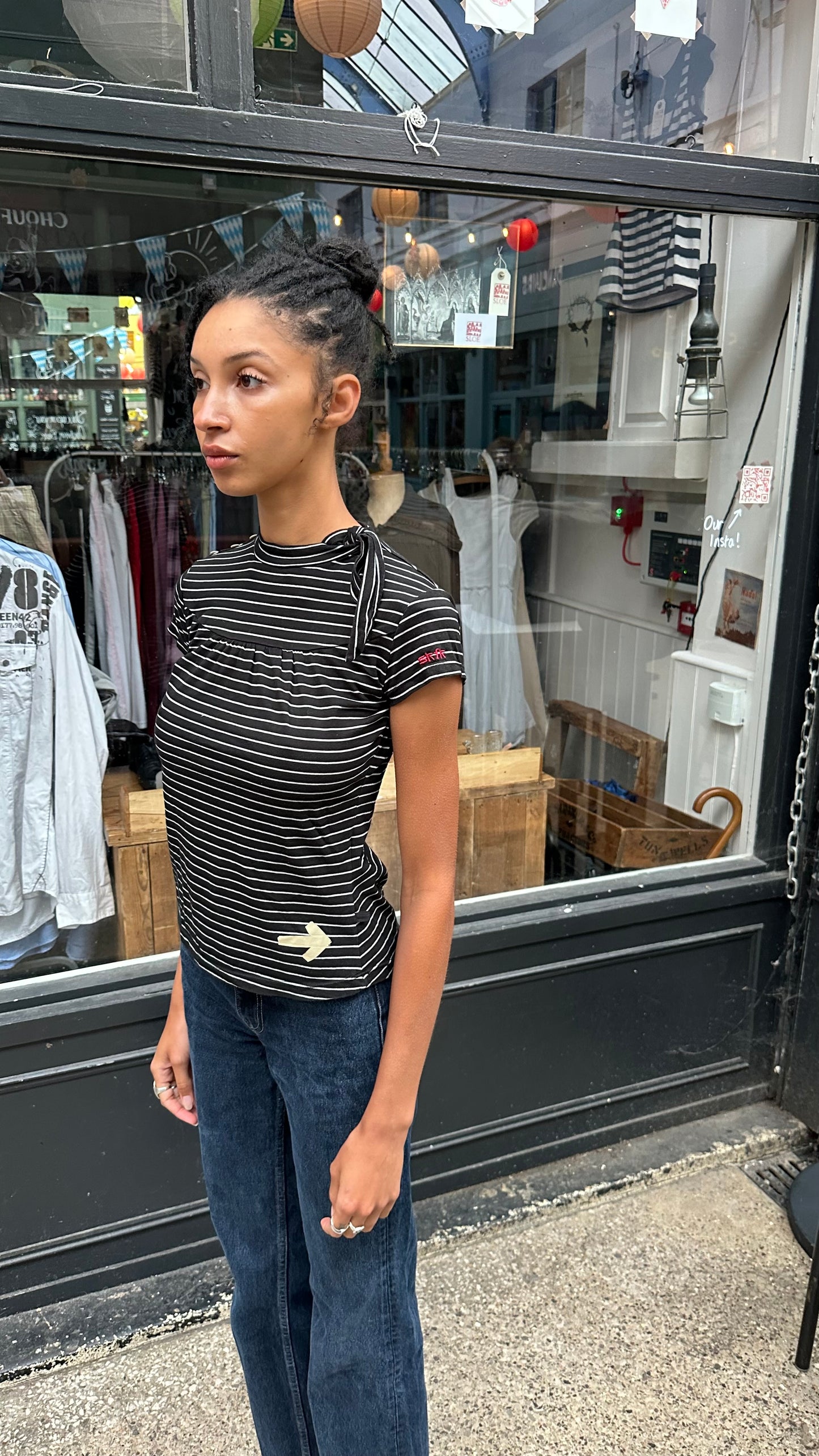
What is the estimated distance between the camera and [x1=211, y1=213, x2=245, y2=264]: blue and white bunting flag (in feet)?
8.41

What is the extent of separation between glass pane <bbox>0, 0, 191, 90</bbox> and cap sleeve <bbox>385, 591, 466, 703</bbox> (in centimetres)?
125

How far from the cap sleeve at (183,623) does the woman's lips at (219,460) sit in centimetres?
19

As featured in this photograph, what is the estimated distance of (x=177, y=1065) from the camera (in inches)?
54.0

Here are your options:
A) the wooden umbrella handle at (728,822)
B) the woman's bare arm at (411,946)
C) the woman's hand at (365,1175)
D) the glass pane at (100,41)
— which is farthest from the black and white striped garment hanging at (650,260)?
the woman's hand at (365,1175)

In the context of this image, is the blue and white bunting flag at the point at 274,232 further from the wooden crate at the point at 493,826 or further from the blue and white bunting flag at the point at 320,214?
the wooden crate at the point at 493,826

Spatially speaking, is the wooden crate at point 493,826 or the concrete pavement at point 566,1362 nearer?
the concrete pavement at point 566,1362

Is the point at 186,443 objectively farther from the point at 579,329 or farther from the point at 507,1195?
the point at 507,1195

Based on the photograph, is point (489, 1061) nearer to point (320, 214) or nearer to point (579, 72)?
point (320, 214)

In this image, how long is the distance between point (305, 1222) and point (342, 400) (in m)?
0.94

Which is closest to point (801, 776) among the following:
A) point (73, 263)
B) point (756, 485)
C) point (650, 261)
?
point (756, 485)

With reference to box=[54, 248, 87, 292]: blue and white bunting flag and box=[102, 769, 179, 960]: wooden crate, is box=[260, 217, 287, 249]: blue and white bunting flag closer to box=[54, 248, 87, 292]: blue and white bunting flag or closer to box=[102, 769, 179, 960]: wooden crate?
box=[54, 248, 87, 292]: blue and white bunting flag

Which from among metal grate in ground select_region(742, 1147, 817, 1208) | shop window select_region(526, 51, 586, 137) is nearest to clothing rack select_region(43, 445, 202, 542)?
shop window select_region(526, 51, 586, 137)

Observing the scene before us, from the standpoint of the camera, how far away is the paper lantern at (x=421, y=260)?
2670 millimetres

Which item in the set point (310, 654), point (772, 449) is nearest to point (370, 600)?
point (310, 654)
